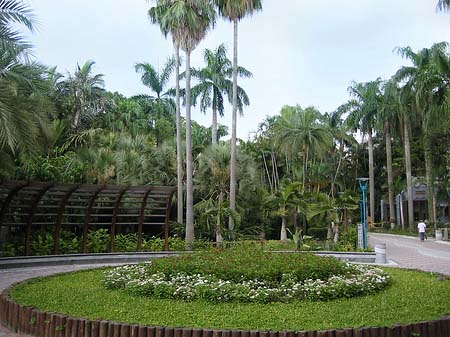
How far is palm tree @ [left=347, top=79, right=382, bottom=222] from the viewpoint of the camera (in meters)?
45.5

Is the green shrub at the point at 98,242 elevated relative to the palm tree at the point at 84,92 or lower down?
lower down

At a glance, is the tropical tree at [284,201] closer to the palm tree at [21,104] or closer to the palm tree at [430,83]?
the palm tree at [21,104]

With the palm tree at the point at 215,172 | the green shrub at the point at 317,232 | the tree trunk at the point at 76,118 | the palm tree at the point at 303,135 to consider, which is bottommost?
the green shrub at the point at 317,232

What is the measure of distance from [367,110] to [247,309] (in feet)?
133

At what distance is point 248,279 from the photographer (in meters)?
9.68

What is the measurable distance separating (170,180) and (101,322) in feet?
71.4

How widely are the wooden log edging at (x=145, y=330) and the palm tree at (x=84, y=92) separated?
1041 inches

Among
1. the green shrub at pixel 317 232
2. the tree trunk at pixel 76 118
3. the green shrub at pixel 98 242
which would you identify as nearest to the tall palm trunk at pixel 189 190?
the green shrub at pixel 98 242

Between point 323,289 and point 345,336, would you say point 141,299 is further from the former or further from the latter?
point 345,336

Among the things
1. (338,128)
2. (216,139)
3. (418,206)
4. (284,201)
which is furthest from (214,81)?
(418,206)

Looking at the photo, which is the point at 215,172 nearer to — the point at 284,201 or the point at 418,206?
the point at 284,201

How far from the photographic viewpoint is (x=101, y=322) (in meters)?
6.38

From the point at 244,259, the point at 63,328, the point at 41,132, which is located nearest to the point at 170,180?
the point at 41,132

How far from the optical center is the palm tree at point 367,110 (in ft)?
149
